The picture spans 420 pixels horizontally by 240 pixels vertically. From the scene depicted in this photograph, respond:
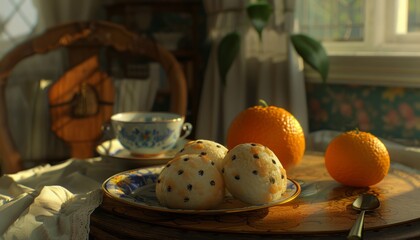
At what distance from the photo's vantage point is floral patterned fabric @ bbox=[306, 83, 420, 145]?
1690 mm

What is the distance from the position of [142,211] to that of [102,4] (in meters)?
1.79

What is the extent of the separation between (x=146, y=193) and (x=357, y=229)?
1.08 feet

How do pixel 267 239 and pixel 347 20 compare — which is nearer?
pixel 267 239

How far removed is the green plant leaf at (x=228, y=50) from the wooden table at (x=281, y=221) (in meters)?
1.06

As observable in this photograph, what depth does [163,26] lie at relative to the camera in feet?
7.98

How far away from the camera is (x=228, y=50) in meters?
1.89

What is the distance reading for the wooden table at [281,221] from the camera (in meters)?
0.68

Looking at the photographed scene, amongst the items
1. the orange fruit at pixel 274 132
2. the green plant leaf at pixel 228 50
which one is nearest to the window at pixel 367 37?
the green plant leaf at pixel 228 50

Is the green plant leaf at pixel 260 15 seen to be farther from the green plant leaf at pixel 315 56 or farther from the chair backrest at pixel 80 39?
the chair backrest at pixel 80 39

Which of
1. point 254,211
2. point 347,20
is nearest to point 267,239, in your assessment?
point 254,211

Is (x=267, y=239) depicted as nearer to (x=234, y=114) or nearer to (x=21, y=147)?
(x=234, y=114)

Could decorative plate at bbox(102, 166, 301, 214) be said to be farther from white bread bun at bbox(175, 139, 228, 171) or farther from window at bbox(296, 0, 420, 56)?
window at bbox(296, 0, 420, 56)

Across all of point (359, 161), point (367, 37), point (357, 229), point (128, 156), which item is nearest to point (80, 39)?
point (128, 156)

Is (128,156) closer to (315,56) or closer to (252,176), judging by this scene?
(252,176)
